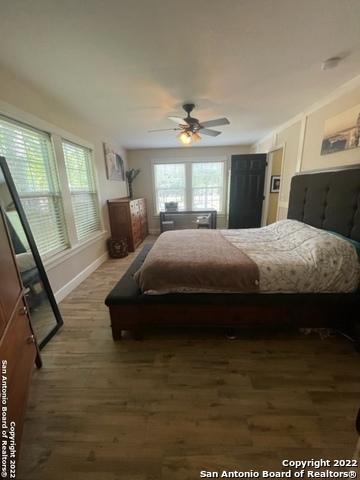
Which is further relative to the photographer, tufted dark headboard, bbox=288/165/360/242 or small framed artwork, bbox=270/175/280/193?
small framed artwork, bbox=270/175/280/193

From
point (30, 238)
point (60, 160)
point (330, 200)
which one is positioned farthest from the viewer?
point (60, 160)

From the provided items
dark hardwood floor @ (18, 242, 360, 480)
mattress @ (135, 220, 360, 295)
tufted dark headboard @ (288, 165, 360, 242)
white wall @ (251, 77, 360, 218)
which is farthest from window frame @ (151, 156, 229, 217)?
dark hardwood floor @ (18, 242, 360, 480)

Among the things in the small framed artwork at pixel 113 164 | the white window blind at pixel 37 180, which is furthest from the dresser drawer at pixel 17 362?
the small framed artwork at pixel 113 164

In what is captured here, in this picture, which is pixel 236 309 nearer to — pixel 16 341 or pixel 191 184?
pixel 16 341

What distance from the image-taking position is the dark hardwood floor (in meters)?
1.00

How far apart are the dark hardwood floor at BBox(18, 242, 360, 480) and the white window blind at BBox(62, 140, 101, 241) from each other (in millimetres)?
1894

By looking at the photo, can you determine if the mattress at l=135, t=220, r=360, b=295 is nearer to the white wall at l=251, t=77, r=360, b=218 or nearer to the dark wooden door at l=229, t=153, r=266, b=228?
the white wall at l=251, t=77, r=360, b=218

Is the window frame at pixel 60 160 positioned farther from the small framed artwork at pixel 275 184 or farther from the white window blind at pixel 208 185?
the small framed artwork at pixel 275 184

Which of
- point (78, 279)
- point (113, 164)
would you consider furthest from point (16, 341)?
point (113, 164)

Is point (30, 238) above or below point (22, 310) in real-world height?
above

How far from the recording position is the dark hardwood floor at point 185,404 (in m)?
1.00

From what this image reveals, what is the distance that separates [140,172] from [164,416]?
17.9ft

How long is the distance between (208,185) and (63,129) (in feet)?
12.8

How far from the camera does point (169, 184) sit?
5.74 meters
